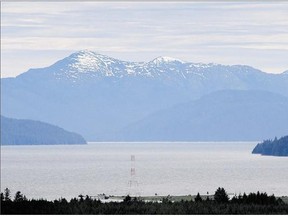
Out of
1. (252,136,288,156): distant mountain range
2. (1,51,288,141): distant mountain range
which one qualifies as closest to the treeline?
(252,136,288,156): distant mountain range

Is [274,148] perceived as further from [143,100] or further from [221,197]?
[143,100]

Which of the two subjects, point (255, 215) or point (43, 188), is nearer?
point (255, 215)

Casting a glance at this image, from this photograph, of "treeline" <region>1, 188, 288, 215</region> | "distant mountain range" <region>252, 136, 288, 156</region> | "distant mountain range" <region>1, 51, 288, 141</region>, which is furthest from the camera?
"distant mountain range" <region>1, 51, 288, 141</region>

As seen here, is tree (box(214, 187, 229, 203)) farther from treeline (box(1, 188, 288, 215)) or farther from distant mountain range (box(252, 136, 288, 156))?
distant mountain range (box(252, 136, 288, 156))

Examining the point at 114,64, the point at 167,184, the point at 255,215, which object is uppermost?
the point at 114,64

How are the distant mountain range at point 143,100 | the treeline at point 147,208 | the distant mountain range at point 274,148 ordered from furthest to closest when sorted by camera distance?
the distant mountain range at point 143,100, the distant mountain range at point 274,148, the treeline at point 147,208

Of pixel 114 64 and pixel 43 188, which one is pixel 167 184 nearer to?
pixel 43 188

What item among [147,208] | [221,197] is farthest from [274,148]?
[147,208]

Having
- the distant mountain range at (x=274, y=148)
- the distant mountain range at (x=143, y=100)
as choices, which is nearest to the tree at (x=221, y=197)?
the distant mountain range at (x=274, y=148)

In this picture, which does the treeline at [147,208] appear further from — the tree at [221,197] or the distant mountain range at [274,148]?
the distant mountain range at [274,148]

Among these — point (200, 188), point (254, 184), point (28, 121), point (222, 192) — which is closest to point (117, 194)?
point (200, 188)

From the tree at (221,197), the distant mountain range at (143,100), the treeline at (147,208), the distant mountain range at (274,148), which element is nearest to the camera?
the treeline at (147,208)
